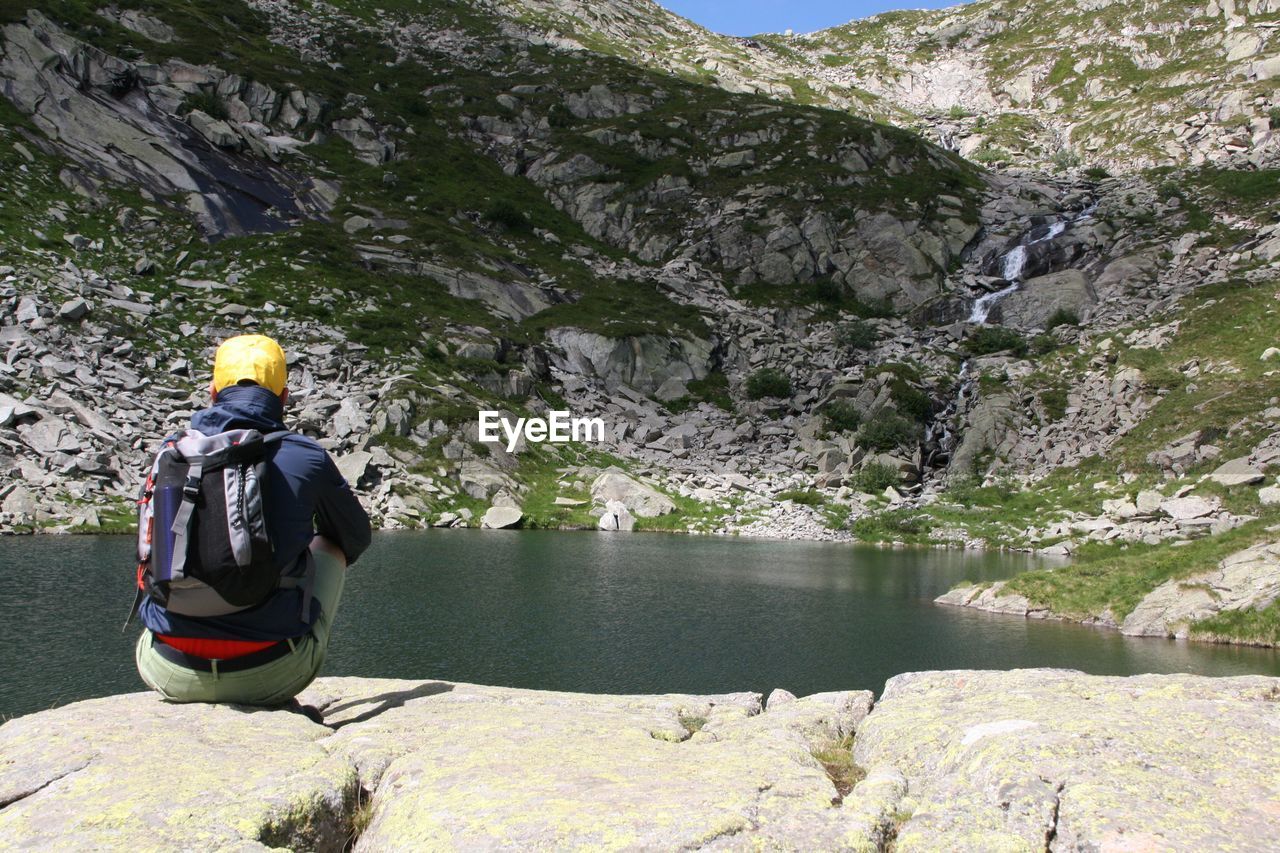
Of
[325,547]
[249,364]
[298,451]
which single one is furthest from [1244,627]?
[249,364]

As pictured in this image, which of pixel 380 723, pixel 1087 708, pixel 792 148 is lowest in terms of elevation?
pixel 380 723

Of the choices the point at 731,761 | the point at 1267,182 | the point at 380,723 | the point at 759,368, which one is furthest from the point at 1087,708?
the point at 1267,182

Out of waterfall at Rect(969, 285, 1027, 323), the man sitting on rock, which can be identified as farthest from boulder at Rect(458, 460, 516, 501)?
waterfall at Rect(969, 285, 1027, 323)

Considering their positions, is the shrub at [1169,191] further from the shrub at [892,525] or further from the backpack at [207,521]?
the backpack at [207,521]

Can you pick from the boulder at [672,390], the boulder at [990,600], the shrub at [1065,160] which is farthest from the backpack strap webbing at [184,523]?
the shrub at [1065,160]

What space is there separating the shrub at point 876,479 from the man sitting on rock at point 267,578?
6752 centimetres

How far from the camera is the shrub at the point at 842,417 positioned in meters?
81.5

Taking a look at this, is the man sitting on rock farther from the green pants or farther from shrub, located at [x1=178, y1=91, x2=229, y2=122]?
shrub, located at [x1=178, y1=91, x2=229, y2=122]

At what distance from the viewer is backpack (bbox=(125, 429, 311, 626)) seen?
5.75m

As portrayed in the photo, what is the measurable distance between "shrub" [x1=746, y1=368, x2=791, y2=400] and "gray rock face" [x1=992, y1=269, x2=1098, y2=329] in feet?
101

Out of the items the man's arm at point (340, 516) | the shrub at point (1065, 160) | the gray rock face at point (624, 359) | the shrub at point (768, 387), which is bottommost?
the man's arm at point (340, 516)

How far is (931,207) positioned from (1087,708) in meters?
122

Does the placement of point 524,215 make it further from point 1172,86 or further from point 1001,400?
point 1172,86

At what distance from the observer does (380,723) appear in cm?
705
